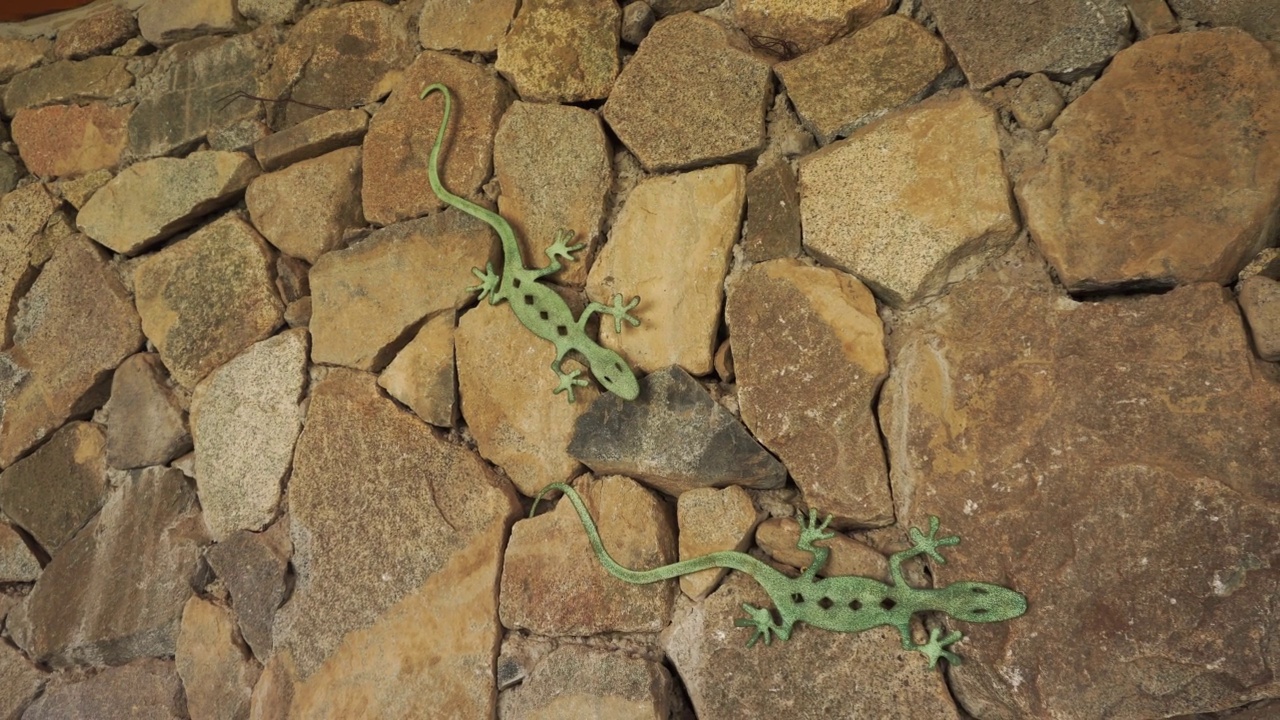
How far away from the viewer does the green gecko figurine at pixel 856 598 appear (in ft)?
4.67

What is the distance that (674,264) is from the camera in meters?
1.80

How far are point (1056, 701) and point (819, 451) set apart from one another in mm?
570

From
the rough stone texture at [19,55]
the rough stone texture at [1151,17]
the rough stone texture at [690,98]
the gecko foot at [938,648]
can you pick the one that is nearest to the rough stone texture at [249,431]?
the rough stone texture at [690,98]

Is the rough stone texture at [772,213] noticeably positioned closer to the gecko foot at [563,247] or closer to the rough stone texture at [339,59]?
the gecko foot at [563,247]

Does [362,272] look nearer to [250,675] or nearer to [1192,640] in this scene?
[250,675]

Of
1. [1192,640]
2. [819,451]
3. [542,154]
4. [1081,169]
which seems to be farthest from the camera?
[542,154]

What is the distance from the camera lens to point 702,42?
1.82 m

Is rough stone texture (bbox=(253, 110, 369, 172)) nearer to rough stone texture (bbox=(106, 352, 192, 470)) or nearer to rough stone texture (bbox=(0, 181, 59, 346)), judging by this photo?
rough stone texture (bbox=(106, 352, 192, 470))

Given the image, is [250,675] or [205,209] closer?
[250,675]

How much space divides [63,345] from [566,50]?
6.22 ft

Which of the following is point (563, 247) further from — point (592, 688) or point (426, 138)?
point (592, 688)

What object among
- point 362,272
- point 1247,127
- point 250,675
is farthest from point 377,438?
point 1247,127

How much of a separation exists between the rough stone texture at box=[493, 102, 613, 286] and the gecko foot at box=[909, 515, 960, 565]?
0.94 meters

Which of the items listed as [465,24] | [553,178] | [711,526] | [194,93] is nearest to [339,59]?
[465,24]
